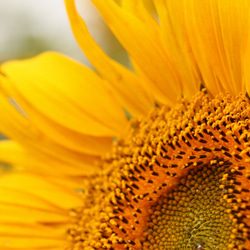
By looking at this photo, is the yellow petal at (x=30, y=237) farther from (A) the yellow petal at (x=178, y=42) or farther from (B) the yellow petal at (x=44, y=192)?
(A) the yellow petal at (x=178, y=42)

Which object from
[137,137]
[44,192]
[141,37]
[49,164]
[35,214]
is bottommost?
[35,214]

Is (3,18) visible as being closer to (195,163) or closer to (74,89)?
(74,89)

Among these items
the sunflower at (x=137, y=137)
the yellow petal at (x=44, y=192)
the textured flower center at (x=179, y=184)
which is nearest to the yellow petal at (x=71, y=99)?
the sunflower at (x=137, y=137)

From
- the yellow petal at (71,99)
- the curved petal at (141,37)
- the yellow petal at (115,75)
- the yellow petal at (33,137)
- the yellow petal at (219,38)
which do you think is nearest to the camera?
the yellow petal at (219,38)

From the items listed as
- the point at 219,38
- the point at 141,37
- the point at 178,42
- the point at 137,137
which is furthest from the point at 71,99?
the point at 219,38

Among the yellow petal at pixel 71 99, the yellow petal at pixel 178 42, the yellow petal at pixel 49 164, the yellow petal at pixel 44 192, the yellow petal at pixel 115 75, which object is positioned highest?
the yellow petal at pixel 178 42

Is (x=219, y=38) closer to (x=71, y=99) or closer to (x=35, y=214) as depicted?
(x=71, y=99)
